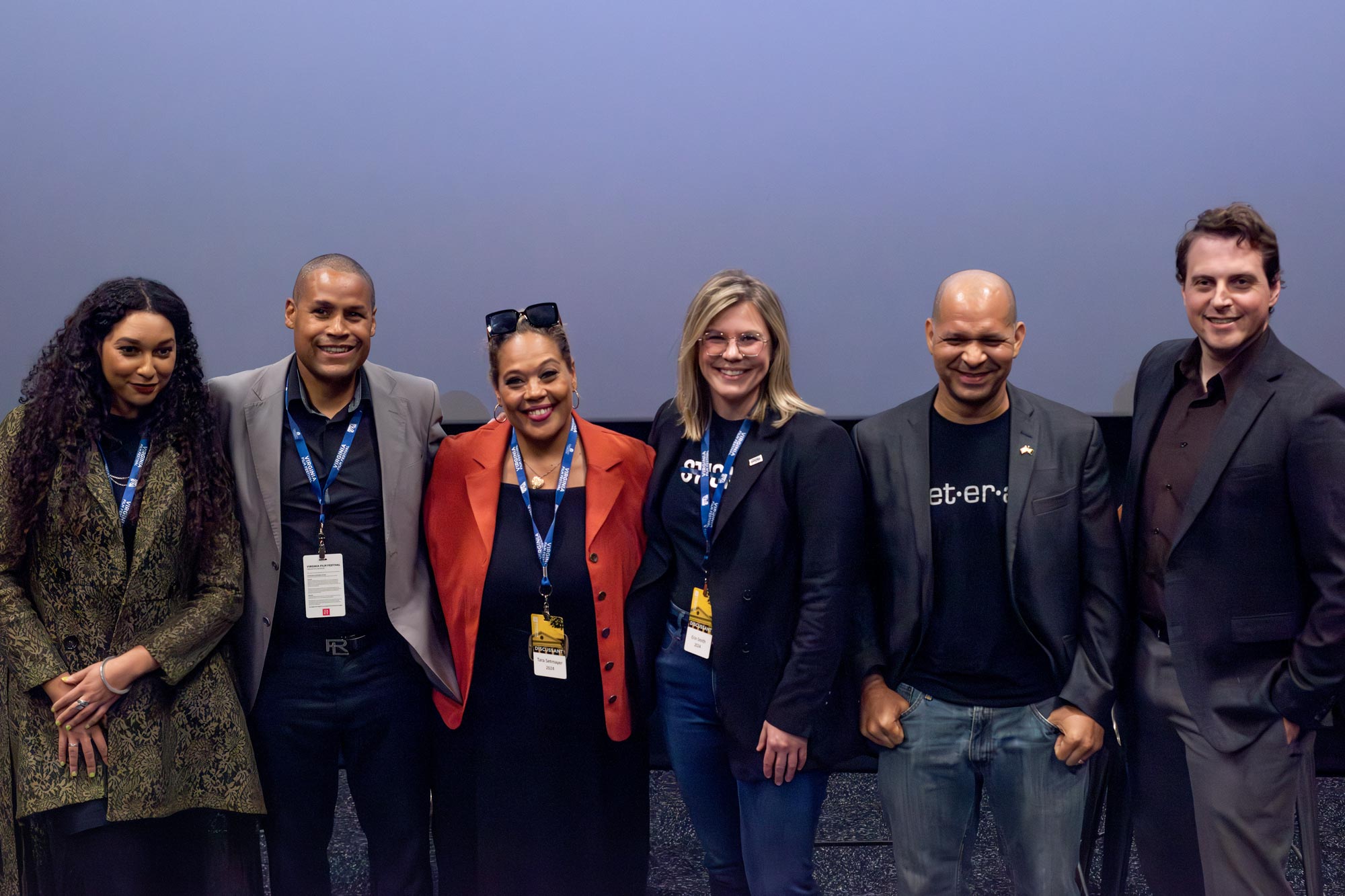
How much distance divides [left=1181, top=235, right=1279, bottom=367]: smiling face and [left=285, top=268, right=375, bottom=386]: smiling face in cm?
175

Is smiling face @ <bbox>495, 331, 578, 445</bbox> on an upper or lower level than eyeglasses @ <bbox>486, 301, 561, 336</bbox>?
lower

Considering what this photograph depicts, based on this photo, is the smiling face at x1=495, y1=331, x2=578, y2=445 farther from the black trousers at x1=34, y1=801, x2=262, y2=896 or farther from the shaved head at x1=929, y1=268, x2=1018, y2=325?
the black trousers at x1=34, y1=801, x2=262, y2=896

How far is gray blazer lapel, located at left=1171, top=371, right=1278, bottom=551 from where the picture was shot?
1.93 metres

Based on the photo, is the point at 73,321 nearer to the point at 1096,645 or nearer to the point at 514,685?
the point at 514,685

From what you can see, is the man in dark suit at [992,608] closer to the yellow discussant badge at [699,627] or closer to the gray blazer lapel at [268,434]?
the yellow discussant badge at [699,627]

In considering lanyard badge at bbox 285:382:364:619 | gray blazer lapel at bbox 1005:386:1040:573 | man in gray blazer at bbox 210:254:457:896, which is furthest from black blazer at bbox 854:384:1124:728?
lanyard badge at bbox 285:382:364:619

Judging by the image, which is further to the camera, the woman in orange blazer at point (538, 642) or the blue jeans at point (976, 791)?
the woman in orange blazer at point (538, 642)

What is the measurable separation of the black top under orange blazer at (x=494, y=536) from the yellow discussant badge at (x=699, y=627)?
0.54 feet

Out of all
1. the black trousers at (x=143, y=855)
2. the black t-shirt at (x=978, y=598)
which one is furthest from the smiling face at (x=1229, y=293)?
the black trousers at (x=143, y=855)

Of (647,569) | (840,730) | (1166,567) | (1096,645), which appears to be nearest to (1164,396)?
(1166,567)

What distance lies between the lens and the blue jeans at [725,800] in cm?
207

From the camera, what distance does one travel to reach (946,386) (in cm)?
204

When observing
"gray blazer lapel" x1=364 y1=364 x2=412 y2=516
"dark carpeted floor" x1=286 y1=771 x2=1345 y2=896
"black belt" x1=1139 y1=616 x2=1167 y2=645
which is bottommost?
"dark carpeted floor" x1=286 y1=771 x2=1345 y2=896

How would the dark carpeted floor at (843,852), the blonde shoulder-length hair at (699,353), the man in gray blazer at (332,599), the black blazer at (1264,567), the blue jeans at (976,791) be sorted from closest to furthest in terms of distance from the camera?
the black blazer at (1264,567)
the blue jeans at (976,791)
the blonde shoulder-length hair at (699,353)
the man in gray blazer at (332,599)
the dark carpeted floor at (843,852)
